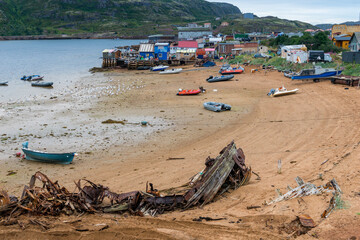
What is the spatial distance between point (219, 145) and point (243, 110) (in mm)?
9665

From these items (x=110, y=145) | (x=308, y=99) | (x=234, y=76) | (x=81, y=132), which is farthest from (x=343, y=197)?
(x=234, y=76)

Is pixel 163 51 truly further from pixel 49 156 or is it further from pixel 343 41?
pixel 49 156

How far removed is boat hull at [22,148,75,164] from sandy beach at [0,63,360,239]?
1.20 ft

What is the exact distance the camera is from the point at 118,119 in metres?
27.7

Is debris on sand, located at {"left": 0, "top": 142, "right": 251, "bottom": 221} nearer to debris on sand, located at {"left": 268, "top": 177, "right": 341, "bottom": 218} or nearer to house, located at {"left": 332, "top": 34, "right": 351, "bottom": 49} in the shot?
debris on sand, located at {"left": 268, "top": 177, "right": 341, "bottom": 218}

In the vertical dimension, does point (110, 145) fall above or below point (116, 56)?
below

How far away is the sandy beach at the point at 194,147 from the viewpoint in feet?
30.7

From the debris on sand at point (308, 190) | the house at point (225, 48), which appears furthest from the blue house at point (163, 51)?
the debris on sand at point (308, 190)

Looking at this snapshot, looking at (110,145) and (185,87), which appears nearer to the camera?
(110,145)

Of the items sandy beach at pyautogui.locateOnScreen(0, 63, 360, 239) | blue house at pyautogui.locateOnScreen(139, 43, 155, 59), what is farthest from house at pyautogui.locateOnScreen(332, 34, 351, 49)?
blue house at pyautogui.locateOnScreen(139, 43, 155, 59)

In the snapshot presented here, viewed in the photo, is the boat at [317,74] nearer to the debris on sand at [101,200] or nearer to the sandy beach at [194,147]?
the sandy beach at [194,147]

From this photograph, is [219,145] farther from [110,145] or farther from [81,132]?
[81,132]

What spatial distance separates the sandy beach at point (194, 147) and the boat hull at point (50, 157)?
1.20ft

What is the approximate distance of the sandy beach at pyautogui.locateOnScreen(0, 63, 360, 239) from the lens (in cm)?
935
